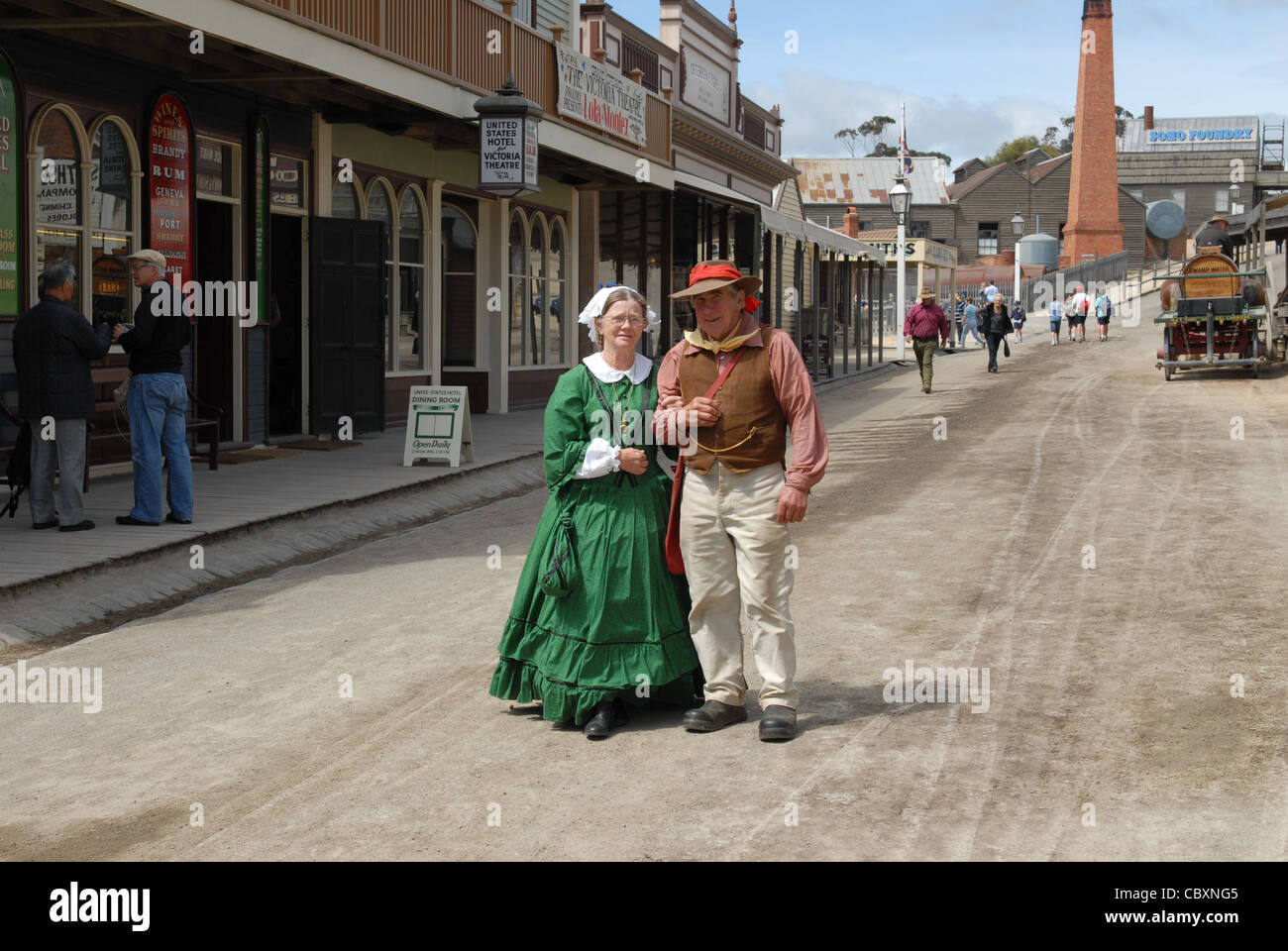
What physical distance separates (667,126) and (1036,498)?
43.1 ft

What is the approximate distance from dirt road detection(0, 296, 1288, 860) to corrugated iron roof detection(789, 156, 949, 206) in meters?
74.3

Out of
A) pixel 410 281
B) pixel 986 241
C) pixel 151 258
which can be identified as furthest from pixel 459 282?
pixel 986 241

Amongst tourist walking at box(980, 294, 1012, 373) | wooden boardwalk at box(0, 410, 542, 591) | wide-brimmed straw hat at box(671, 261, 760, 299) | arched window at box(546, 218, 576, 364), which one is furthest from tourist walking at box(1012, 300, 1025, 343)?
wide-brimmed straw hat at box(671, 261, 760, 299)

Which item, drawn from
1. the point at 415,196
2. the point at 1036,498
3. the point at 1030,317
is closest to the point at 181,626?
the point at 1036,498

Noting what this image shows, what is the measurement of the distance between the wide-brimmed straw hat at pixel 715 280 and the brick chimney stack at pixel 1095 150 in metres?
62.0

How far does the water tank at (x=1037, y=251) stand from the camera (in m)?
73.1

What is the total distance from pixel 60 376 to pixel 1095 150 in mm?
62875

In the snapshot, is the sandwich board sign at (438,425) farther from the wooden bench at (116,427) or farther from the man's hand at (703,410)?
the man's hand at (703,410)

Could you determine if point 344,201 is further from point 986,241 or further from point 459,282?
point 986,241

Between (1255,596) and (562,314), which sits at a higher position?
(562,314)

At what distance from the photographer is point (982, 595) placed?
27.4ft

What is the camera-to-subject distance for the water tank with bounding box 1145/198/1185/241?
250 feet
